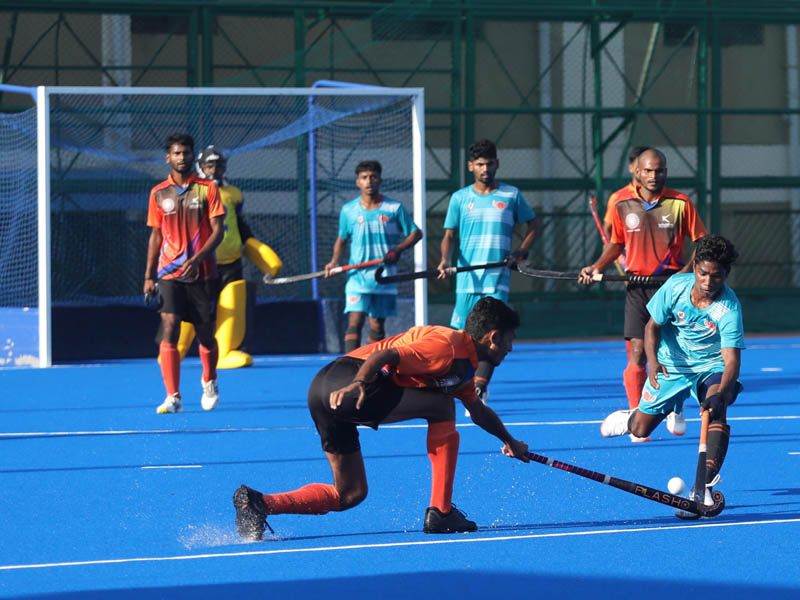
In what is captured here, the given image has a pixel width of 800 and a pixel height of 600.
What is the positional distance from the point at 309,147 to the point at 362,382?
29.2 feet

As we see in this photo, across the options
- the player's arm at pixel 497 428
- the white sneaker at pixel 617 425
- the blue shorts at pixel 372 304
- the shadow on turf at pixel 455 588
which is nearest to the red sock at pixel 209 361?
the blue shorts at pixel 372 304

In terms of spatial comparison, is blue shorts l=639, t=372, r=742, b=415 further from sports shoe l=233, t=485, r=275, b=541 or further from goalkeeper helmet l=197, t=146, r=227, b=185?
goalkeeper helmet l=197, t=146, r=227, b=185

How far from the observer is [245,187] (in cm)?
1352

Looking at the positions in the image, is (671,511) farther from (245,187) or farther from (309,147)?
(245,187)

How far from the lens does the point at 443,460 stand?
13.9 feet

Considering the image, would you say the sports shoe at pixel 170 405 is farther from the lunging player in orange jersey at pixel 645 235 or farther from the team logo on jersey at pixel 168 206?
the lunging player in orange jersey at pixel 645 235

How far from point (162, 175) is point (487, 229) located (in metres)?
5.68

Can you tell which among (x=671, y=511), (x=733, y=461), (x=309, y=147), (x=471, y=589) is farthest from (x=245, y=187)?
(x=471, y=589)

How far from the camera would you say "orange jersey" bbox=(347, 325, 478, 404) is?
4121 mm

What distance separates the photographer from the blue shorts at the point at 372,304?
8945 millimetres

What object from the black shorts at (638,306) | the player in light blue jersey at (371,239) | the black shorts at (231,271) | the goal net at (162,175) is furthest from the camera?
the goal net at (162,175)

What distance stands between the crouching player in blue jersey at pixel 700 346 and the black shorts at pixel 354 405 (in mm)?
1111

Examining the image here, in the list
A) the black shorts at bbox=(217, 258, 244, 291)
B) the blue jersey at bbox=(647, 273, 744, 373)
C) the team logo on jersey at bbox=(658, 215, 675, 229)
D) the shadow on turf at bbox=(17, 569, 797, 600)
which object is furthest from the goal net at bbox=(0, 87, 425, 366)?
the shadow on turf at bbox=(17, 569, 797, 600)

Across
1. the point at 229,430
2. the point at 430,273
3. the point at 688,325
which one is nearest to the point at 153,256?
the point at 229,430
